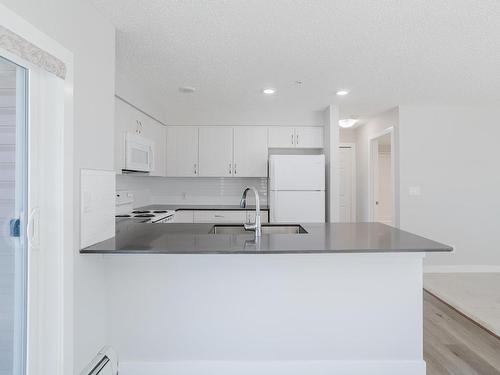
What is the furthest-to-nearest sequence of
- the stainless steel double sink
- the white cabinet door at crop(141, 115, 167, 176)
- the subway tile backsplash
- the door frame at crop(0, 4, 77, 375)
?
the subway tile backsplash < the white cabinet door at crop(141, 115, 167, 176) < the stainless steel double sink < the door frame at crop(0, 4, 77, 375)

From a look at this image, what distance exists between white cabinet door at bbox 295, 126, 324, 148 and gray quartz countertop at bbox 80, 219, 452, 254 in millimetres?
2582

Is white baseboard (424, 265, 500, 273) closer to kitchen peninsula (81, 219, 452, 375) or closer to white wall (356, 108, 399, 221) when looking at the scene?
white wall (356, 108, 399, 221)

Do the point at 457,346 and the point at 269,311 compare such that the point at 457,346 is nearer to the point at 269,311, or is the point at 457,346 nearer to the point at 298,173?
the point at 269,311

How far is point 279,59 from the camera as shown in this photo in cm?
268

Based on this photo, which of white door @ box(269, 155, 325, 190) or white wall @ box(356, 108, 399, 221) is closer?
white door @ box(269, 155, 325, 190)

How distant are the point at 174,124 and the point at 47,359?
3.82m

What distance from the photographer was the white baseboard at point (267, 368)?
2076mm

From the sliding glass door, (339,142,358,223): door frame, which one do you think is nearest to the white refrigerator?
(339,142,358,223): door frame

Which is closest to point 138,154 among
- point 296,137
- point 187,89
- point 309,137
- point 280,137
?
point 187,89

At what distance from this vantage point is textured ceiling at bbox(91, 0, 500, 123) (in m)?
1.93

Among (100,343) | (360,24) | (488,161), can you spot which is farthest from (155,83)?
(488,161)

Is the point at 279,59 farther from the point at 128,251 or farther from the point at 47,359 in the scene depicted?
the point at 47,359

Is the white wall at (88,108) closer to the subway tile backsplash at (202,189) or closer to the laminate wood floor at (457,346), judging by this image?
the laminate wood floor at (457,346)

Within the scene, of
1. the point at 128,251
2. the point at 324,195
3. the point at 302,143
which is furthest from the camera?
the point at 302,143
